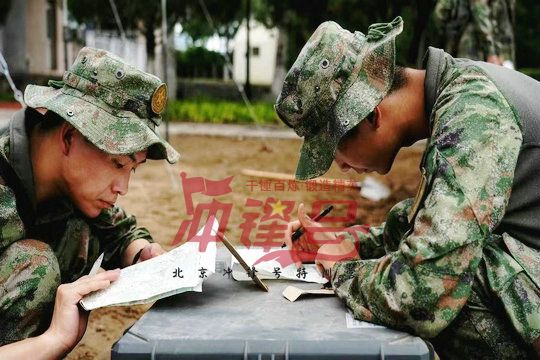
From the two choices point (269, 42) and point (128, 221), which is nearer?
point (128, 221)

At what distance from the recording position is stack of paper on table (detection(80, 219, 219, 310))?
1601mm

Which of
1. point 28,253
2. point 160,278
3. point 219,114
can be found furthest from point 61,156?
point 219,114

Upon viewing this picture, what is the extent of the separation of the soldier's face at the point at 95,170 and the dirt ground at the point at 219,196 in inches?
38.6

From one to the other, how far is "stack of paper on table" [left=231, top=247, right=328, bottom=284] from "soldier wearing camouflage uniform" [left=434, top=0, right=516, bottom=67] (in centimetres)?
444

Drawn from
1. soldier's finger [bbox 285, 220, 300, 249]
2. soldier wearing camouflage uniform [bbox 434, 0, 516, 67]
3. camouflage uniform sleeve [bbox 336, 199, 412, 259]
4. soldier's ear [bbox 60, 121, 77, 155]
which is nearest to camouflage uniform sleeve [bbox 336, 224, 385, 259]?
camouflage uniform sleeve [bbox 336, 199, 412, 259]

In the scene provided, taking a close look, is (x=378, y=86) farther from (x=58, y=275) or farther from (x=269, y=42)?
(x=269, y=42)

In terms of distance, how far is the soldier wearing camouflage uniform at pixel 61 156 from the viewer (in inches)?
70.0

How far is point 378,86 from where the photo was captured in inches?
67.7

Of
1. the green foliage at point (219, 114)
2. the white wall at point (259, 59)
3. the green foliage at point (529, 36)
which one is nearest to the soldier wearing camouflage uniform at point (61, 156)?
the green foliage at point (219, 114)

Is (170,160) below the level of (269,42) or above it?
above

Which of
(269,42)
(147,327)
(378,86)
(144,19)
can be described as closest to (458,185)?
(378,86)

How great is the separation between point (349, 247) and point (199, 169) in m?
5.92

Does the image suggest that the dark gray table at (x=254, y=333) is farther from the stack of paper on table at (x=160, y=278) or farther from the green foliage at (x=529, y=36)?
the green foliage at (x=529, y=36)

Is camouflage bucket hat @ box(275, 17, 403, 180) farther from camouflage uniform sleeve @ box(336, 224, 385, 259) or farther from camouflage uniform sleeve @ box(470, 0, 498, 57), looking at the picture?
camouflage uniform sleeve @ box(470, 0, 498, 57)
